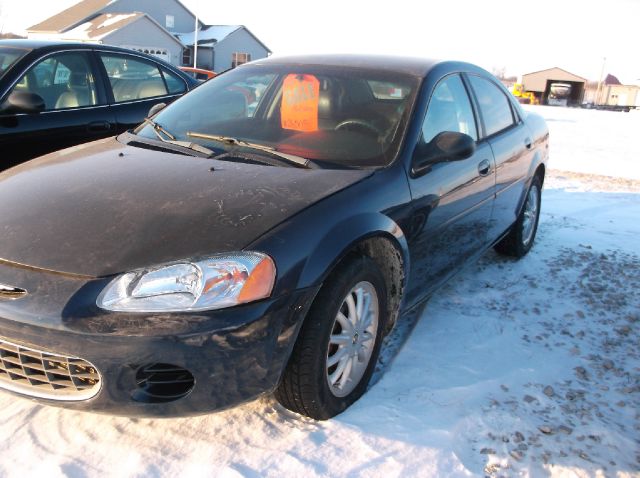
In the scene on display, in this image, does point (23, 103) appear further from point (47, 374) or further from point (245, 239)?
point (245, 239)

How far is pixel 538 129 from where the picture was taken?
4.93 metres

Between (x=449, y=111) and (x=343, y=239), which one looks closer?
(x=343, y=239)

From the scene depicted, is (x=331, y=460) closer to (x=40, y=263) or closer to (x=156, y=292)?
(x=156, y=292)

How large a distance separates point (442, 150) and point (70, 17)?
129 ft

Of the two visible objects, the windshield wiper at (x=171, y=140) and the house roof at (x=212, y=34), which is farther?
the house roof at (x=212, y=34)

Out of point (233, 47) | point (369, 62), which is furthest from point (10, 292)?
point (233, 47)

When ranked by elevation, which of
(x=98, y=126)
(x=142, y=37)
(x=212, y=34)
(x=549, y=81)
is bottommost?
(x=98, y=126)

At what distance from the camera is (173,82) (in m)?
5.60

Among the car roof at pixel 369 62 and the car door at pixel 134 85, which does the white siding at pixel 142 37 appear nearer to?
the car door at pixel 134 85

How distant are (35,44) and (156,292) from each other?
3.60 meters

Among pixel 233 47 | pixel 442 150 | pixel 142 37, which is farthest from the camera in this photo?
pixel 233 47

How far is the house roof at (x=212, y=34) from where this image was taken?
3947 centimetres

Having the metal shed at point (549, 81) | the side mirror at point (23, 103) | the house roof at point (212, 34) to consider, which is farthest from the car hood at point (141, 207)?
the metal shed at point (549, 81)

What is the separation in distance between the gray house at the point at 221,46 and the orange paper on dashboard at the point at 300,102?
36700 millimetres
